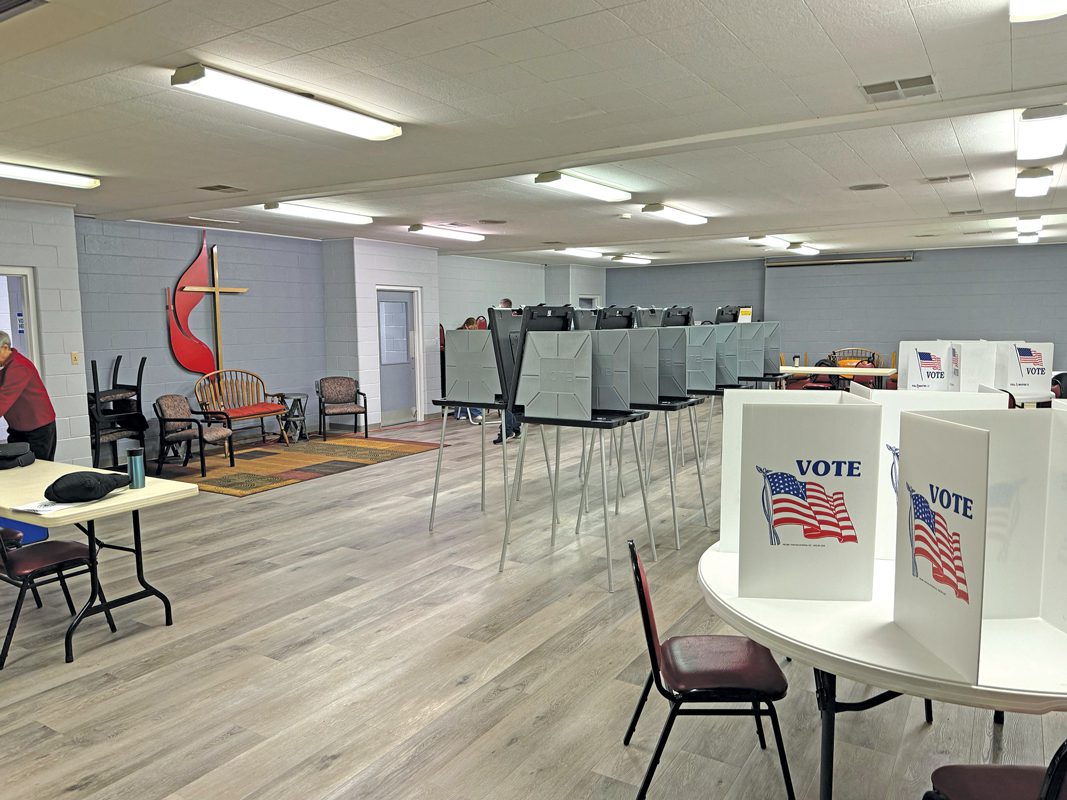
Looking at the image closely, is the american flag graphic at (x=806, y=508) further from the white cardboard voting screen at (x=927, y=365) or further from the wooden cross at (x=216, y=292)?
the wooden cross at (x=216, y=292)

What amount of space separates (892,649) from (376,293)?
30.4ft

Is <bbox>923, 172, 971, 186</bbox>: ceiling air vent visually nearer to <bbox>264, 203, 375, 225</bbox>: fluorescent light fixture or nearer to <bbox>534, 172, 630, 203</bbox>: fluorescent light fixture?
<bbox>534, 172, 630, 203</bbox>: fluorescent light fixture

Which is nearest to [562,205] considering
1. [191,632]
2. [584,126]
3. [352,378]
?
[584,126]

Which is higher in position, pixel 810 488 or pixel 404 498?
pixel 810 488

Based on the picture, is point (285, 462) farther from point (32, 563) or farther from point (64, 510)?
point (64, 510)

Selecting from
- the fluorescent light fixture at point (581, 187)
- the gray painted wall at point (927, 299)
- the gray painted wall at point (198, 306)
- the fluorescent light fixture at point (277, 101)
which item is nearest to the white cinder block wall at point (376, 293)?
the gray painted wall at point (198, 306)

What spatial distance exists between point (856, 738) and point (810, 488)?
138cm

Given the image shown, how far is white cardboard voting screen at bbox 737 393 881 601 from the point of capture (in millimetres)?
1900

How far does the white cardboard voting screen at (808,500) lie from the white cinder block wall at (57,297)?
6.65 metres

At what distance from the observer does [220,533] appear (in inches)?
211

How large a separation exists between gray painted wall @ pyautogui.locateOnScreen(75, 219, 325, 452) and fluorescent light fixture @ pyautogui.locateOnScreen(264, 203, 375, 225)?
177 cm

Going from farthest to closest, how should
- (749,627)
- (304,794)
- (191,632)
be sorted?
(191,632)
(304,794)
(749,627)

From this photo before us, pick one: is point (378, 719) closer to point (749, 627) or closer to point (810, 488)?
Answer: point (749, 627)

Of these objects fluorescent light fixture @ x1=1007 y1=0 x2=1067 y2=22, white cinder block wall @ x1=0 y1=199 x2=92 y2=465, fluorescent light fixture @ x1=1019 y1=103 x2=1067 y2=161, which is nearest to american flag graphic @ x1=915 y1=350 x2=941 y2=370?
fluorescent light fixture @ x1=1019 y1=103 x2=1067 y2=161
